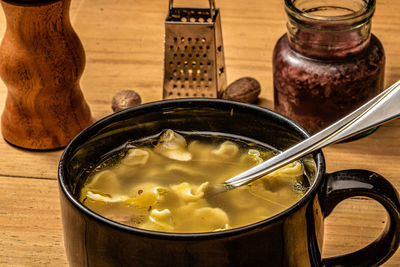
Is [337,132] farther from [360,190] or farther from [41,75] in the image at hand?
[41,75]

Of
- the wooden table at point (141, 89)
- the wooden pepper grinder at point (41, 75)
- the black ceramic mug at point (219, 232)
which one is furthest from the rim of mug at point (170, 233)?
the wooden pepper grinder at point (41, 75)

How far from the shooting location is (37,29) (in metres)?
1.01

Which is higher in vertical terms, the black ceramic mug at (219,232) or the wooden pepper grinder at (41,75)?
the black ceramic mug at (219,232)

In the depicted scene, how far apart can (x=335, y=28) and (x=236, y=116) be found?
39 cm

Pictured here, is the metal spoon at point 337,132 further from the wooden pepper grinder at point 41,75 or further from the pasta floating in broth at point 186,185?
the wooden pepper grinder at point 41,75

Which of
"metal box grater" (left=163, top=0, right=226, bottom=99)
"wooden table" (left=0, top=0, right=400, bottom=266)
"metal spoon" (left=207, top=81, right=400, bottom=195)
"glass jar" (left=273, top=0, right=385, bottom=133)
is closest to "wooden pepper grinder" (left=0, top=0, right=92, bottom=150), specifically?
"wooden table" (left=0, top=0, right=400, bottom=266)

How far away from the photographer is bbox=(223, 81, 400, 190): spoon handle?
63cm

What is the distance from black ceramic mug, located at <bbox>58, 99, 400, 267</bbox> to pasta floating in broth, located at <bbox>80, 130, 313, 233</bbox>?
15mm

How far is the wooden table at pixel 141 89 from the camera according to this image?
0.88 m

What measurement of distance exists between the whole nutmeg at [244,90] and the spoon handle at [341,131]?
49 centimetres

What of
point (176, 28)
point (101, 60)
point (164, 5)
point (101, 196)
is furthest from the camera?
point (164, 5)

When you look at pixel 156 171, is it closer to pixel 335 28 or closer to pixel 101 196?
pixel 101 196

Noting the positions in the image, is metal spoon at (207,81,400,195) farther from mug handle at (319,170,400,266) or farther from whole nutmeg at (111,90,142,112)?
whole nutmeg at (111,90,142,112)

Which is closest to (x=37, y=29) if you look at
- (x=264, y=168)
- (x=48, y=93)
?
(x=48, y=93)
